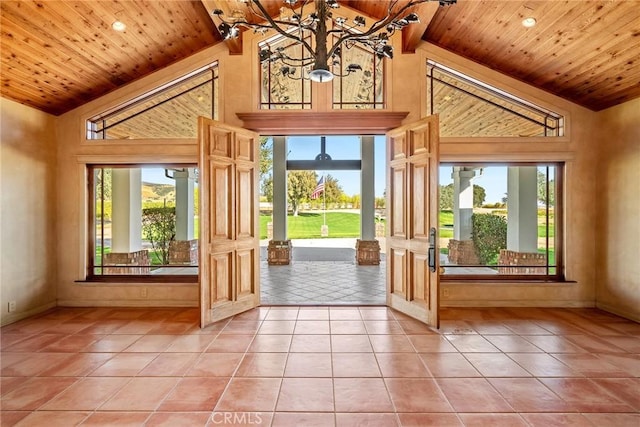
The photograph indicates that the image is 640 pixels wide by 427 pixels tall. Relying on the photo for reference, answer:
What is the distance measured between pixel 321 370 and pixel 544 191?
437 cm

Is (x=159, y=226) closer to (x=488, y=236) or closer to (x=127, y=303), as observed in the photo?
(x=127, y=303)

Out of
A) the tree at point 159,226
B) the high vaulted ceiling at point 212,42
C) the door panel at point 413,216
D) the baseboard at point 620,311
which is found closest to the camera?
the high vaulted ceiling at point 212,42

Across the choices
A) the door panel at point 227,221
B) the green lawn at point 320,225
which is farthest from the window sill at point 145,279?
the green lawn at point 320,225

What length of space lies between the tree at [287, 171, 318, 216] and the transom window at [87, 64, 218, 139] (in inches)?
235

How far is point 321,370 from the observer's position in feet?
9.69

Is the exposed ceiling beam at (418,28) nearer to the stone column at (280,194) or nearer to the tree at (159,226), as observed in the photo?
the tree at (159,226)

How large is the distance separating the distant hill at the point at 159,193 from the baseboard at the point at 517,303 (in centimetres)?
456

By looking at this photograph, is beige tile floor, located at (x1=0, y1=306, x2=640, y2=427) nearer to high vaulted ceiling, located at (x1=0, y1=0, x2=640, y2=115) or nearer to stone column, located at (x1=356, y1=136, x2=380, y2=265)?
high vaulted ceiling, located at (x1=0, y1=0, x2=640, y2=115)

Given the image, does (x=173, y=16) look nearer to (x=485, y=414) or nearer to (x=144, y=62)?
(x=144, y=62)

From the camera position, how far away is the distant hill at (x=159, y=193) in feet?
17.3

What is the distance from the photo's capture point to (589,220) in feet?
15.6

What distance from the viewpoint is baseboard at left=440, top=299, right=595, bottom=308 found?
4.76m

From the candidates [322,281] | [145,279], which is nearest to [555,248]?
[322,281]

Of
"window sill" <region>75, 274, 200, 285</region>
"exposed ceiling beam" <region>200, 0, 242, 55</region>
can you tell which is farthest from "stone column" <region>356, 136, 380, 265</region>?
"exposed ceiling beam" <region>200, 0, 242, 55</region>
